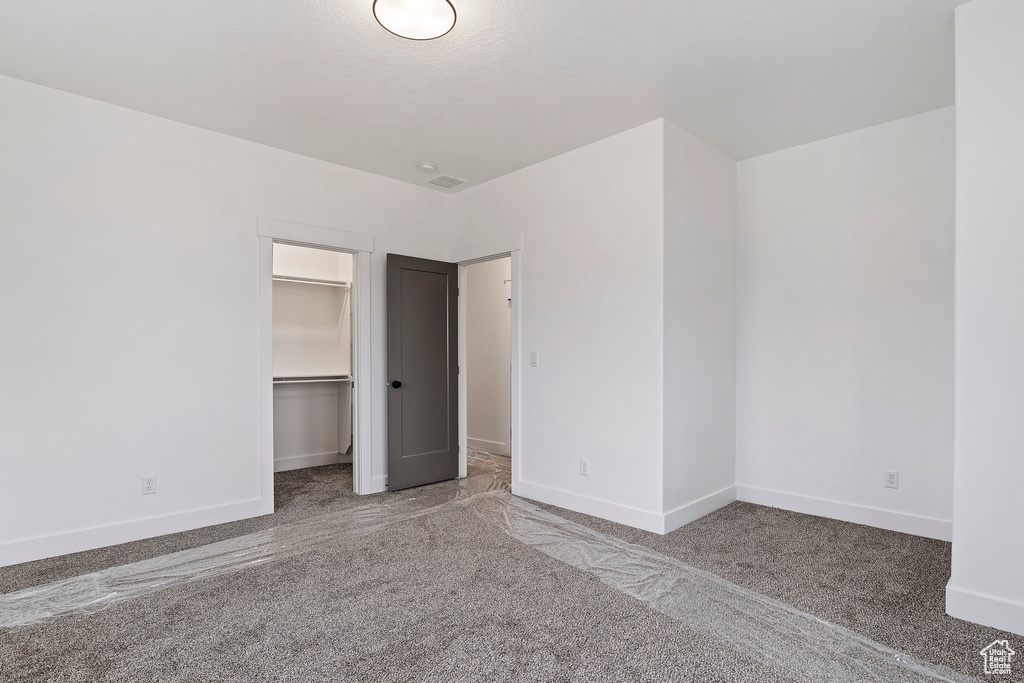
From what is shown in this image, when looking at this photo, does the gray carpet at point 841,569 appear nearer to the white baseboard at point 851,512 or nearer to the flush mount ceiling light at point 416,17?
the white baseboard at point 851,512

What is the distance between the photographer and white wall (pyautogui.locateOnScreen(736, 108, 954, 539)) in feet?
11.3

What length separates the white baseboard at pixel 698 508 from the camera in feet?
11.6

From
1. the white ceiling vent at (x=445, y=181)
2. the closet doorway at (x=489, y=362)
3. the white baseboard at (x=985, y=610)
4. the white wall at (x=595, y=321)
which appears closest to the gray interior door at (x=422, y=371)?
the white ceiling vent at (x=445, y=181)

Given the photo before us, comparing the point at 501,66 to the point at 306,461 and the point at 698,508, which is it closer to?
the point at 698,508

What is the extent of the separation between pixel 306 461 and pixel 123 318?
2640 millimetres

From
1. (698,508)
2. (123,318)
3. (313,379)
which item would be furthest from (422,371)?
(698,508)

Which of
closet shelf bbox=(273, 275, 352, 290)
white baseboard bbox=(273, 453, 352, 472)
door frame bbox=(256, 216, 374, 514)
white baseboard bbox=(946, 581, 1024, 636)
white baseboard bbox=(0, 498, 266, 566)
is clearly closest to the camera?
white baseboard bbox=(946, 581, 1024, 636)

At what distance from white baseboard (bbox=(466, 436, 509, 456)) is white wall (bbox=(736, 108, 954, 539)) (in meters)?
2.64

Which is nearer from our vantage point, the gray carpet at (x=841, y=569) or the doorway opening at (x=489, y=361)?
the gray carpet at (x=841, y=569)

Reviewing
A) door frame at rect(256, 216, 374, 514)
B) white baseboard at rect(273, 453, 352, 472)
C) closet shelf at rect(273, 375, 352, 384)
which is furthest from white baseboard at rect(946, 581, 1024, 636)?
white baseboard at rect(273, 453, 352, 472)

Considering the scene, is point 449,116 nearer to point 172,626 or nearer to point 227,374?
point 227,374

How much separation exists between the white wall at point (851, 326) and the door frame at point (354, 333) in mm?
3052

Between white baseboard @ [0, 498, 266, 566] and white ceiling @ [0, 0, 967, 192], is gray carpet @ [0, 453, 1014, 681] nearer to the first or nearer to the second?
white baseboard @ [0, 498, 266, 566]

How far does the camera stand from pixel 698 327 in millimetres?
3877
